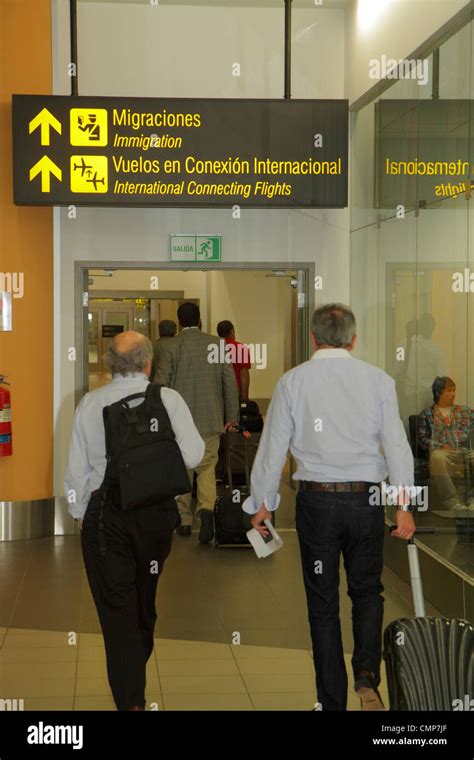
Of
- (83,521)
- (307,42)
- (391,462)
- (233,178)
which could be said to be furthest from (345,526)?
(307,42)

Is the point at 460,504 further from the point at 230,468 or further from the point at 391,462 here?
the point at 230,468

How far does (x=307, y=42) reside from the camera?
9492 mm

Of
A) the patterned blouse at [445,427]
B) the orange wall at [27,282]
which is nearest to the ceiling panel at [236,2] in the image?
the orange wall at [27,282]

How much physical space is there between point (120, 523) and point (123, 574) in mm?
226

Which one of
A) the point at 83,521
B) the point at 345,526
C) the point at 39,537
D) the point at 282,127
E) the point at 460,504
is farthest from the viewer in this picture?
the point at 39,537

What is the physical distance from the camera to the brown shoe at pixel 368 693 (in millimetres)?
4562

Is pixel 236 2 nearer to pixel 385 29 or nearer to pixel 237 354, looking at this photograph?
pixel 385 29

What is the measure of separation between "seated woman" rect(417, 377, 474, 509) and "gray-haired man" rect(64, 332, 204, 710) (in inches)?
84.0

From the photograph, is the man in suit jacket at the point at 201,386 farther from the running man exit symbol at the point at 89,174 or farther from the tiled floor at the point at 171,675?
the tiled floor at the point at 171,675

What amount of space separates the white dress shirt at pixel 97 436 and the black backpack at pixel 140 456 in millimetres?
53

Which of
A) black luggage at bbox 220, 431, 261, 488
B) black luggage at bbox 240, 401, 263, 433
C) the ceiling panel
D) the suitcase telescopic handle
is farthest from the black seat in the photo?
the ceiling panel

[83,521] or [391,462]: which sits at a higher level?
[391,462]

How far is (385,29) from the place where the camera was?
26.2 feet

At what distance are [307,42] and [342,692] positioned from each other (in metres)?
6.64
